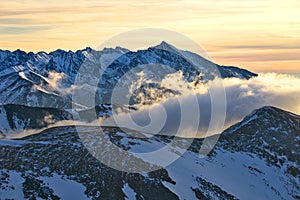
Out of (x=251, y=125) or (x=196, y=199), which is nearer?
(x=196, y=199)

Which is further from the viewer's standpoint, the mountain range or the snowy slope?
the snowy slope

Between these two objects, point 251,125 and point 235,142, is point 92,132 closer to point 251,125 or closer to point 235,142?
point 235,142

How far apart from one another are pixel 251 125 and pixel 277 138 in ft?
42.5

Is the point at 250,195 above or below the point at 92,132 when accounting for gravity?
below

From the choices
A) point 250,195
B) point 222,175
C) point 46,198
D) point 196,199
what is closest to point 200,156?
point 222,175

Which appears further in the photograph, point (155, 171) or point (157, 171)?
point (157, 171)

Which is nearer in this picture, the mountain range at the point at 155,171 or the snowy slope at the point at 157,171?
the mountain range at the point at 155,171

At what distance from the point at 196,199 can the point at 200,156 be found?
105 feet

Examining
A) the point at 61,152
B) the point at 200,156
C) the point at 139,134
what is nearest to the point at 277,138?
the point at 200,156

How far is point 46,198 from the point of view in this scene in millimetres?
107000

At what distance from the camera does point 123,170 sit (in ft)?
416

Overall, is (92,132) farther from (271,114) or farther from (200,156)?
(271,114)

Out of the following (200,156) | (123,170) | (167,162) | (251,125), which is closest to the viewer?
(123,170)

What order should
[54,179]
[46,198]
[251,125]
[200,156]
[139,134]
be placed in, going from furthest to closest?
[251,125]
[139,134]
[200,156]
[54,179]
[46,198]
